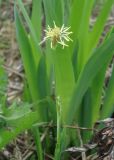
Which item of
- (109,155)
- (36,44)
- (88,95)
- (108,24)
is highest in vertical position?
(108,24)

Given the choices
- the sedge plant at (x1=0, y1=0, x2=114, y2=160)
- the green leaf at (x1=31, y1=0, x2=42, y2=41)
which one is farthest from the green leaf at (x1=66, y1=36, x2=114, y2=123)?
the green leaf at (x1=31, y1=0, x2=42, y2=41)

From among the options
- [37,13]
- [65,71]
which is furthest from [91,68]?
[37,13]

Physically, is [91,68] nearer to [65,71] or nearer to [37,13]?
[65,71]

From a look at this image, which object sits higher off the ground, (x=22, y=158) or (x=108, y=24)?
(x=108, y=24)

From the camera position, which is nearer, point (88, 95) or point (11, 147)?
point (88, 95)

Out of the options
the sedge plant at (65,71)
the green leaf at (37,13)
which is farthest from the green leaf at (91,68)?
the green leaf at (37,13)

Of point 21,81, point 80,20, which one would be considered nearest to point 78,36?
point 80,20

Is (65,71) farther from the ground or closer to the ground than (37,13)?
closer to the ground

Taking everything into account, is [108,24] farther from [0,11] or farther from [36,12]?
[36,12]

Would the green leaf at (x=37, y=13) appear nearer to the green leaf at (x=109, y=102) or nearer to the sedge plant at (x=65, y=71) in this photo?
the sedge plant at (x=65, y=71)
